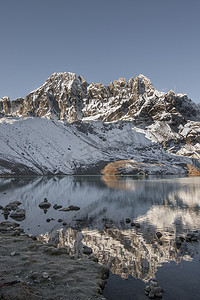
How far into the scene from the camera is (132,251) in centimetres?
2067

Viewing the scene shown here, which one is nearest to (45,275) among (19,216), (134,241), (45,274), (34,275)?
(45,274)

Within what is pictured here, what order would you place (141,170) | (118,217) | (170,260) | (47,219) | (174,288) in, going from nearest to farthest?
(174,288)
(170,260)
(47,219)
(118,217)
(141,170)

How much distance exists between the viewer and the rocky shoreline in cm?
1190

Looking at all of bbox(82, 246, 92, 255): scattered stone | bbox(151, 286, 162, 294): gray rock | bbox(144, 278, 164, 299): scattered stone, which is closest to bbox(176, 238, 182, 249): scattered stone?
bbox(82, 246, 92, 255): scattered stone

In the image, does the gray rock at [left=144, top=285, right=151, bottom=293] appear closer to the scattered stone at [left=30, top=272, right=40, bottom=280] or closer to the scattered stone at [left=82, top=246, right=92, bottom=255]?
the scattered stone at [left=30, top=272, right=40, bottom=280]

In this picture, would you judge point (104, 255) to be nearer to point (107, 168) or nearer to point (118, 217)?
point (118, 217)

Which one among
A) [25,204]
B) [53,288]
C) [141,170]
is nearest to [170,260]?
[53,288]

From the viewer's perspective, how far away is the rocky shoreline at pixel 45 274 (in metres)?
11.9

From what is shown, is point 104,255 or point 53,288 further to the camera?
point 104,255

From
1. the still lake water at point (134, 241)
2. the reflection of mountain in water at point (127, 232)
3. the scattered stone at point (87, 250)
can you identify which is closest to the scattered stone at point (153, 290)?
the still lake water at point (134, 241)

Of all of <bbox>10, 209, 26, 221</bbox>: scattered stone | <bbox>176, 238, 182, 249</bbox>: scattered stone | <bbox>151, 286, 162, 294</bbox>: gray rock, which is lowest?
<bbox>10, 209, 26, 221</bbox>: scattered stone

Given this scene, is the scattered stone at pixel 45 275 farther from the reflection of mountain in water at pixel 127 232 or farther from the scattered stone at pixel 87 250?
the scattered stone at pixel 87 250

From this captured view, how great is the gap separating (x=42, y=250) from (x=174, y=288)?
11218mm

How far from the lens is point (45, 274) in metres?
14.0
